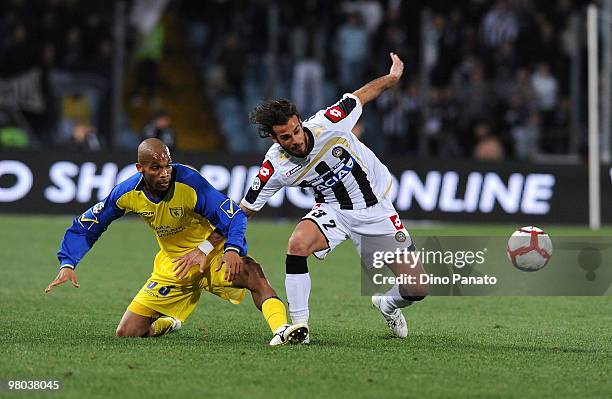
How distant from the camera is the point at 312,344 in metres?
8.26

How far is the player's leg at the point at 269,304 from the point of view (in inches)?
321

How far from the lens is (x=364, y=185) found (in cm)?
881

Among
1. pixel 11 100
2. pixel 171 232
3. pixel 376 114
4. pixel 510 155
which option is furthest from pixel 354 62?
pixel 171 232

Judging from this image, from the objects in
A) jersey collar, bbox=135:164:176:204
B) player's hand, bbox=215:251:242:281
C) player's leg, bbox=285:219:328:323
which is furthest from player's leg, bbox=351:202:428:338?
jersey collar, bbox=135:164:176:204

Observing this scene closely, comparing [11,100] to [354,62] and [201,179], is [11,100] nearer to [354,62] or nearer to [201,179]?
[354,62]

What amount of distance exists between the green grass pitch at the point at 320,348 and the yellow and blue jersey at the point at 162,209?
0.72 meters

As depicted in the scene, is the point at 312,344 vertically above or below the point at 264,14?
below

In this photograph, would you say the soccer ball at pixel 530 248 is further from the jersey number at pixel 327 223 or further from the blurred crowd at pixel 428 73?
the blurred crowd at pixel 428 73

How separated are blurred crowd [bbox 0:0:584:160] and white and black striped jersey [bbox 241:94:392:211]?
1000 cm

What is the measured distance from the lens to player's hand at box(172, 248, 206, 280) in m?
8.43

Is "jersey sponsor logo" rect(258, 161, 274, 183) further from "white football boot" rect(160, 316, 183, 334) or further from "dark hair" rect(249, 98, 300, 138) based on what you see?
"white football boot" rect(160, 316, 183, 334)

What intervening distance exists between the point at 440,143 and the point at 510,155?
3.97 feet

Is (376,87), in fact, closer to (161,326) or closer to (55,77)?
(161,326)

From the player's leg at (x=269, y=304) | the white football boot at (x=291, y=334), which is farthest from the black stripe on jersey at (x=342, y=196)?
the white football boot at (x=291, y=334)
